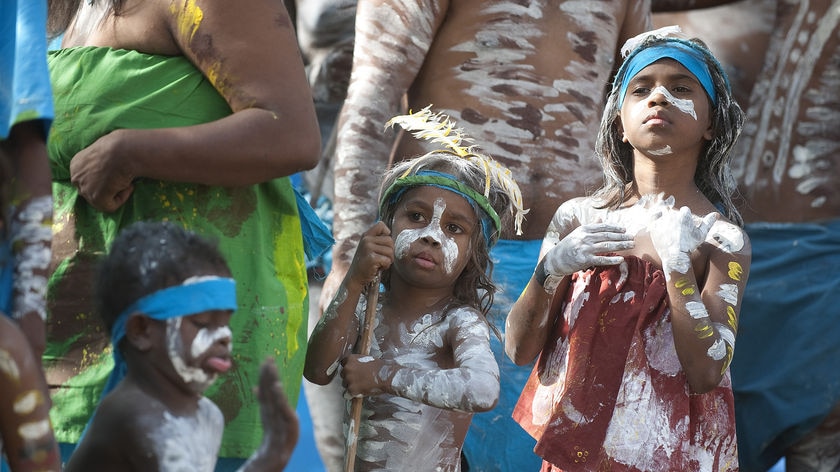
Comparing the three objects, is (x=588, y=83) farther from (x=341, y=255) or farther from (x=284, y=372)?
(x=284, y=372)

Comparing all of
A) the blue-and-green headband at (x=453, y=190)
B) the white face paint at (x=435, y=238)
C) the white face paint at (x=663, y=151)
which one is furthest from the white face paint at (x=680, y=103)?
the white face paint at (x=435, y=238)

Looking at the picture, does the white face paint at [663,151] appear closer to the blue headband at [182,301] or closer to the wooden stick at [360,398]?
the wooden stick at [360,398]

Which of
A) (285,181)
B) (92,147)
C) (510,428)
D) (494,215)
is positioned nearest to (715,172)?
(494,215)

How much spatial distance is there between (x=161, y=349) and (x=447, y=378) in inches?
34.1

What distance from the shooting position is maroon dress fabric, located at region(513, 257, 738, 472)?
10.2 feet

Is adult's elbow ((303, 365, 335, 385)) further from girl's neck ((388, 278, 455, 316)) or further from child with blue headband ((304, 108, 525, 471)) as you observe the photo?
girl's neck ((388, 278, 455, 316))

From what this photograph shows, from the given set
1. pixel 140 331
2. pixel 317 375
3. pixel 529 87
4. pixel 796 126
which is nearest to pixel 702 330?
pixel 317 375

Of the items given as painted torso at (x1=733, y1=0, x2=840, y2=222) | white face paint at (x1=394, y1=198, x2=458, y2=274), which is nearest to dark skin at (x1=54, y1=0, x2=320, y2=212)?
white face paint at (x1=394, y1=198, x2=458, y2=274)

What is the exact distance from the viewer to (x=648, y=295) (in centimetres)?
320

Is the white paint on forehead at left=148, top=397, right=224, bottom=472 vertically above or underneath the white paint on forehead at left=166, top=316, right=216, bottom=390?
underneath

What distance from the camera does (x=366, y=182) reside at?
394 centimetres

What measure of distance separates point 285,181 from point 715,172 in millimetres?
1186

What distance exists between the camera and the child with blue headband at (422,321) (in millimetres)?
3027

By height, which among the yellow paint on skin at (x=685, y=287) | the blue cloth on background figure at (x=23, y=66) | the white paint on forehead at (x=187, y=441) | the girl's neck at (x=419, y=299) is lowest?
the girl's neck at (x=419, y=299)
